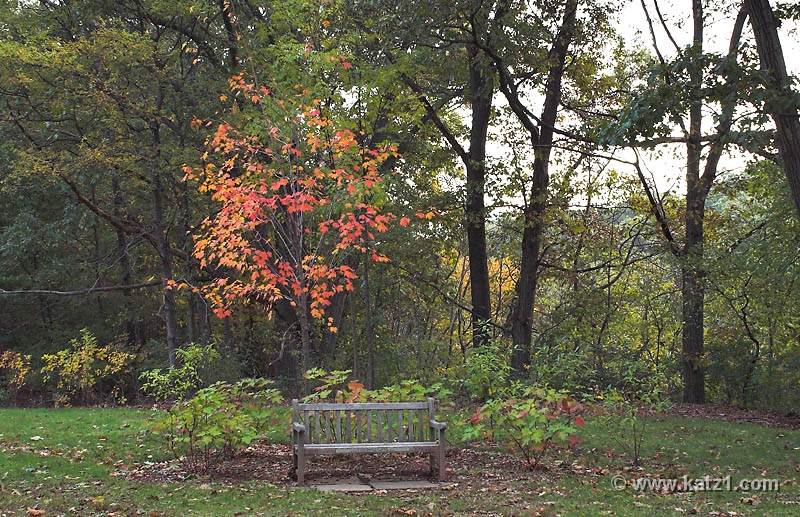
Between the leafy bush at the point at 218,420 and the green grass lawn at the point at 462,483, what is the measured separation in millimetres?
406

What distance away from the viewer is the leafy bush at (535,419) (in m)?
7.20

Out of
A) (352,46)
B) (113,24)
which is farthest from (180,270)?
(352,46)

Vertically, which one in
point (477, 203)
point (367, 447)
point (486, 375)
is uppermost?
point (477, 203)

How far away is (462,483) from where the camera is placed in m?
6.98

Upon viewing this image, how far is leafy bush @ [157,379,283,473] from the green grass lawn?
16.0 inches

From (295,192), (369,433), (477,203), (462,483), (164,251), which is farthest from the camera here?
(164,251)

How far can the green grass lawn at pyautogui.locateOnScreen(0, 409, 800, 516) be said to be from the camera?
582 centimetres

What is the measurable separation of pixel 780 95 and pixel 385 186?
4982 millimetres

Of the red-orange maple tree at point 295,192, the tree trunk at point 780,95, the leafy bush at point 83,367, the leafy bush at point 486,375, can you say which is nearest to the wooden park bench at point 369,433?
the leafy bush at point 486,375

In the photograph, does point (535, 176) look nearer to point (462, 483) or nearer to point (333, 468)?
point (333, 468)

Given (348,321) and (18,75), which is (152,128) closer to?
(18,75)

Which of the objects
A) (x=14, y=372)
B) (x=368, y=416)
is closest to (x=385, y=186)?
(x=368, y=416)

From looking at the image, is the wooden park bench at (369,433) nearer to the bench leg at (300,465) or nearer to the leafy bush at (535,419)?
the bench leg at (300,465)

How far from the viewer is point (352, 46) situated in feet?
38.7
